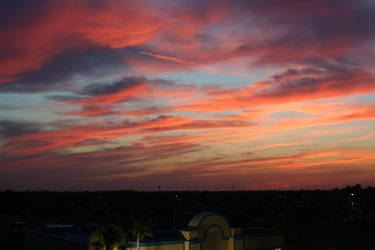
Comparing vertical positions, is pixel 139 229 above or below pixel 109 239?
above

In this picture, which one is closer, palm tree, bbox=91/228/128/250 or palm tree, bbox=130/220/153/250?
palm tree, bbox=91/228/128/250

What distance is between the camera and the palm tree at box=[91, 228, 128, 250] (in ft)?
112

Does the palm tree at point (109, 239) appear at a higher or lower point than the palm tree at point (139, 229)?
lower

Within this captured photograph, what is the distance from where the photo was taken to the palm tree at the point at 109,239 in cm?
3416

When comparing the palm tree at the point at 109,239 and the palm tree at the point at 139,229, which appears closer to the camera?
the palm tree at the point at 109,239

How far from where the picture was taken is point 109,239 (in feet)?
112

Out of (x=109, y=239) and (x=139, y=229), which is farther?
(x=139, y=229)

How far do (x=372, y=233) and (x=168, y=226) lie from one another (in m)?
38.3

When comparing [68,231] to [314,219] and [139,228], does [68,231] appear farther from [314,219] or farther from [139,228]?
[314,219]

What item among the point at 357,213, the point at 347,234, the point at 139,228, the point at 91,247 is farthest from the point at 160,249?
the point at 357,213

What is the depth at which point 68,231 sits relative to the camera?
48719 millimetres

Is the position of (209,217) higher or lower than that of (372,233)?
higher

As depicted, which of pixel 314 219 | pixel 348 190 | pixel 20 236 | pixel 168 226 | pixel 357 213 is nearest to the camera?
pixel 314 219

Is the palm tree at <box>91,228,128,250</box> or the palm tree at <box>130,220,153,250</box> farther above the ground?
the palm tree at <box>130,220,153,250</box>
